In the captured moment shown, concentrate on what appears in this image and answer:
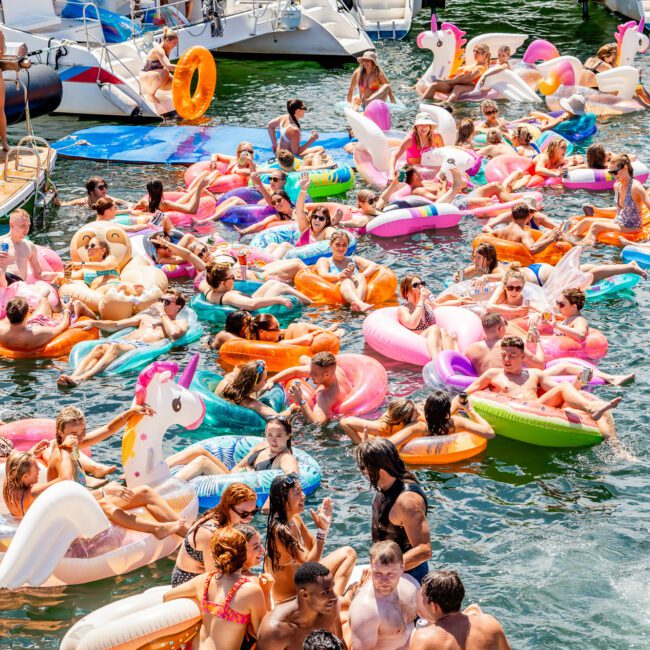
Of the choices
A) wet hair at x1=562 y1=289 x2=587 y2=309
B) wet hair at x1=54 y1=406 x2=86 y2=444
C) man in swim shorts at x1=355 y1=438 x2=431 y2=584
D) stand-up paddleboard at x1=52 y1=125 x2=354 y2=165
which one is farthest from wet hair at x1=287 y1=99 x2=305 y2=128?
man in swim shorts at x1=355 y1=438 x2=431 y2=584

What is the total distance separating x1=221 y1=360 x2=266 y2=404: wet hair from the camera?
942 centimetres

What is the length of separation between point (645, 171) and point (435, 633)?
11.3 metres

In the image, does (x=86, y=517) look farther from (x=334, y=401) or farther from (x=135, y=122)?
(x=135, y=122)

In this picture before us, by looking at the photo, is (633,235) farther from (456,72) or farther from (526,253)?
(456,72)

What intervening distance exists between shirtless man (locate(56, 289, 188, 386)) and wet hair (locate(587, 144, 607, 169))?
24.3 feet

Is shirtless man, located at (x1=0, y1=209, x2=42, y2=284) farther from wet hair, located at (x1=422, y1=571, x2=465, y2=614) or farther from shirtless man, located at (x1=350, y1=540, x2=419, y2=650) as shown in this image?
wet hair, located at (x1=422, y1=571, x2=465, y2=614)

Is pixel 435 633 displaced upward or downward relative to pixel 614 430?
upward

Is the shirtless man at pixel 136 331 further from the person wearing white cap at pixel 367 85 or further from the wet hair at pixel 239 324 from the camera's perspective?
the person wearing white cap at pixel 367 85

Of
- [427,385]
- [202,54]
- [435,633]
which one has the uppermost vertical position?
[202,54]

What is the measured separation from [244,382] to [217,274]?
8.68ft

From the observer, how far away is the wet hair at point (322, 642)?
5363 mm

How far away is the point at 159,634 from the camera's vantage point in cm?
607

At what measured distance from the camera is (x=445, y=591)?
18.5 ft

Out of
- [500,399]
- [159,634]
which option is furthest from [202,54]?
[159,634]
